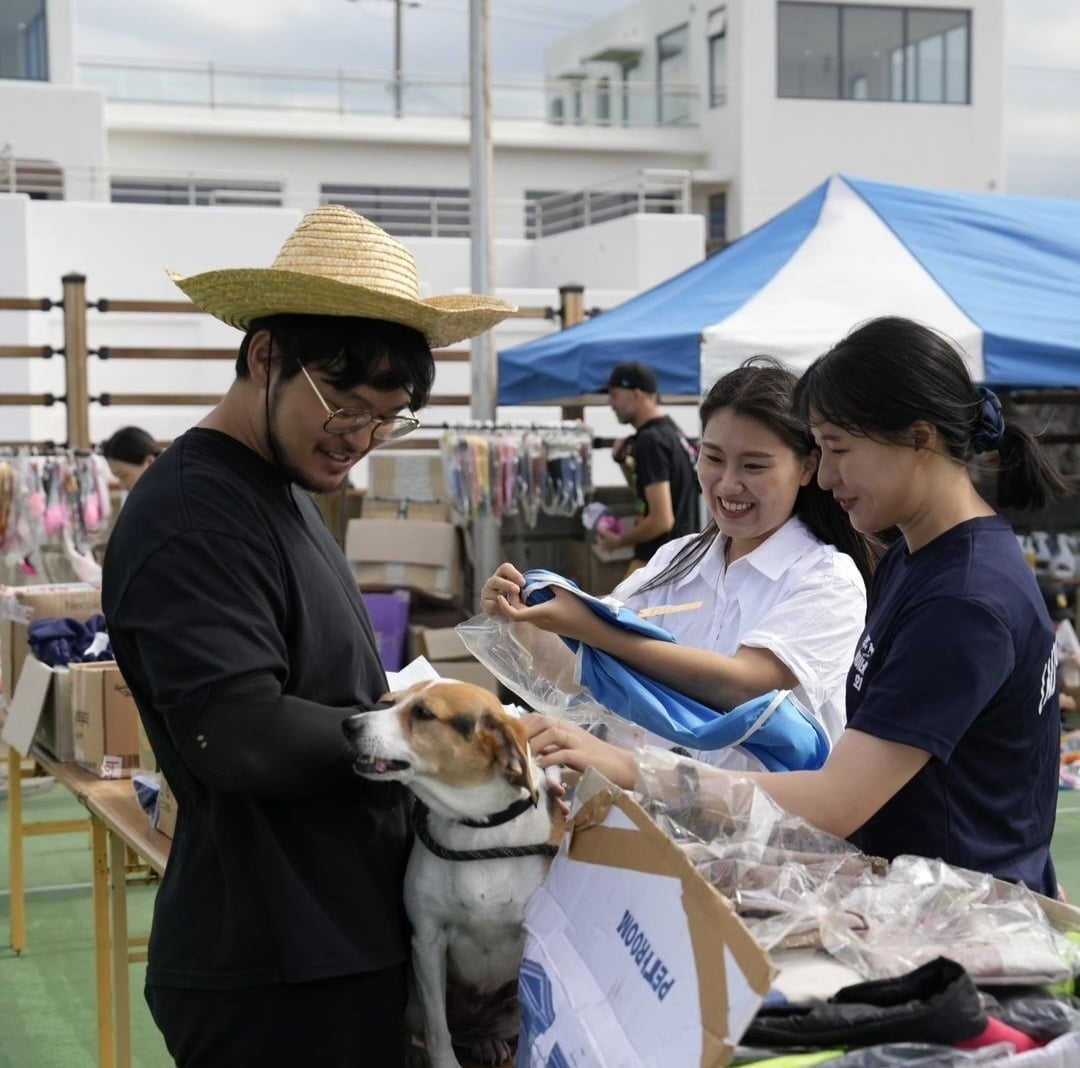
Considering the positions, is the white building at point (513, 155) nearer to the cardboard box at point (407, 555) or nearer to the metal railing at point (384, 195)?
the metal railing at point (384, 195)

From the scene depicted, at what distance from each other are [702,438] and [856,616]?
17.4 inches

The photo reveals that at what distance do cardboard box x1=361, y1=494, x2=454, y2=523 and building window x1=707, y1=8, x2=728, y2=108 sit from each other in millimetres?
19377

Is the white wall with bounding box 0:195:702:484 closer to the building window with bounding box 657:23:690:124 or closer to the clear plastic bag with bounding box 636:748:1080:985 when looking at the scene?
the building window with bounding box 657:23:690:124

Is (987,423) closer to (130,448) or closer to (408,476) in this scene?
(130,448)

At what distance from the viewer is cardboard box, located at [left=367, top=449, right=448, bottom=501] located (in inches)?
340

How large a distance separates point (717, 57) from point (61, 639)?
2481 cm

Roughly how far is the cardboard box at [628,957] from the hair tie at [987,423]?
26.9 inches

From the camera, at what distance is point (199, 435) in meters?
1.91

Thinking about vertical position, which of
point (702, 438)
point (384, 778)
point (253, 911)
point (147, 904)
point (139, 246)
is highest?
point (139, 246)

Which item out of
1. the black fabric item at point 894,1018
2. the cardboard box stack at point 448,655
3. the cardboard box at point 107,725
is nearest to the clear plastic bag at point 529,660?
the black fabric item at point 894,1018

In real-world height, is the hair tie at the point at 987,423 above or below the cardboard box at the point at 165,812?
above

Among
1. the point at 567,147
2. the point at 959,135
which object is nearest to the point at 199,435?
the point at 567,147

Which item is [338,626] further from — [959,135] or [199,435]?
[959,135]

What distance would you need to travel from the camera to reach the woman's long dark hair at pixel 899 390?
6.01 ft
